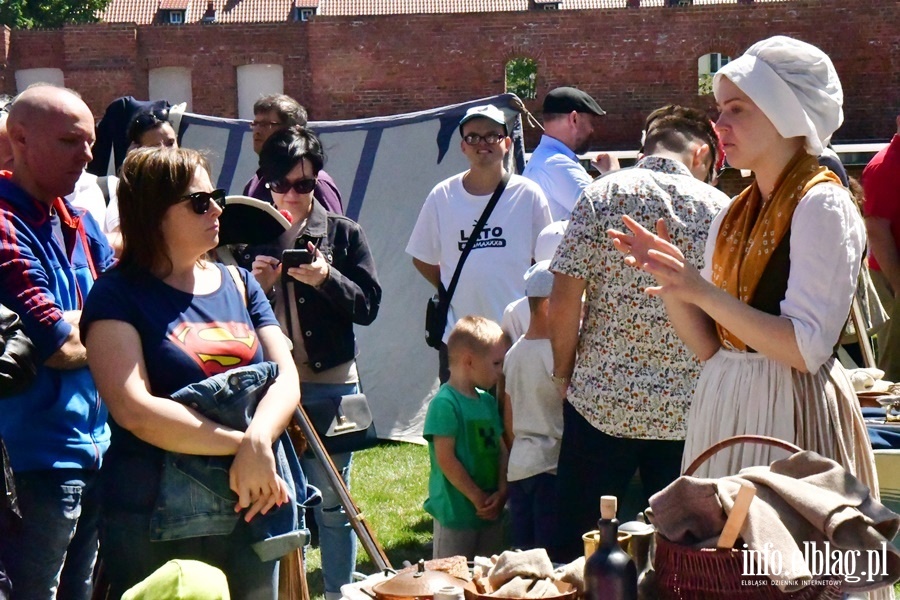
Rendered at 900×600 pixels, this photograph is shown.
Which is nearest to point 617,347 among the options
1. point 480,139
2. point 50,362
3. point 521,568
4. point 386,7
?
point 521,568

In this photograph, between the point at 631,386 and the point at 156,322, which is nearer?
the point at 156,322

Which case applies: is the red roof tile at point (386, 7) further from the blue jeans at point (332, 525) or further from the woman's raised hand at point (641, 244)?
the woman's raised hand at point (641, 244)

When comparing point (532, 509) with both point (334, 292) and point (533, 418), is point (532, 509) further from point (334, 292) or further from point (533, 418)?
point (334, 292)

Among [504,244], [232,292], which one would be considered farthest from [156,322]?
[504,244]

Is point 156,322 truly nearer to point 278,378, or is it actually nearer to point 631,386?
point 278,378

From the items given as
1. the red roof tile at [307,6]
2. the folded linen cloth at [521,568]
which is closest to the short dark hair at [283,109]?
the folded linen cloth at [521,568]

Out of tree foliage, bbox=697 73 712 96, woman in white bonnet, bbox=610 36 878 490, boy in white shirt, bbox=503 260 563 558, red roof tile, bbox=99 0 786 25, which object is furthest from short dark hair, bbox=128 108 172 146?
tree foliage, bbox=697 73 712 96

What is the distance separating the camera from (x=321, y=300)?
14.2ft

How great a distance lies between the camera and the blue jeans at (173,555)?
9.69 feet

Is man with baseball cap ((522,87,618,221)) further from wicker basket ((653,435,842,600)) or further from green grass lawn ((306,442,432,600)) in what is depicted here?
wicker basket ((653,435,842,600))

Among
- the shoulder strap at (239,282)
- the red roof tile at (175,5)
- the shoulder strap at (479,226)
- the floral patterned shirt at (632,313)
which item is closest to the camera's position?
the shoulder strap at (239,282)

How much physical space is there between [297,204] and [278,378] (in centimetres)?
138

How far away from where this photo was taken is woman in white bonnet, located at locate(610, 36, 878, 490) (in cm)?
274

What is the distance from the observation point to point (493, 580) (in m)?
2.47
